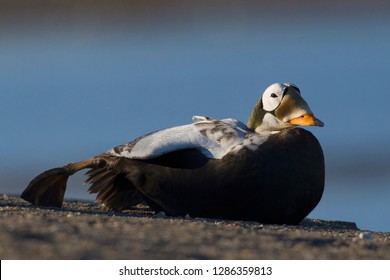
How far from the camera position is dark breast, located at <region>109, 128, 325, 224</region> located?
7.96 m

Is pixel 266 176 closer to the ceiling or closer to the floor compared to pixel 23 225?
closer to the ceiling

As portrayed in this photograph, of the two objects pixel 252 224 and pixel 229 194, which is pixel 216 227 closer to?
pixel 252 224

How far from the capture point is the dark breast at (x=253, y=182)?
26.1 ft

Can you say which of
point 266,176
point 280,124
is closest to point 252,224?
point 266,176

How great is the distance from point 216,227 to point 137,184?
75.0 inches

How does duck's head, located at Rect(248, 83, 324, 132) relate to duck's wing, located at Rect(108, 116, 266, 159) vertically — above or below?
above

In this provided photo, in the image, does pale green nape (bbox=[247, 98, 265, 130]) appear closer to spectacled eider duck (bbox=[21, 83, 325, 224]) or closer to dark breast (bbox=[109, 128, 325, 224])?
spectacled eider duck (bbox=[21, 83, 325, 224])

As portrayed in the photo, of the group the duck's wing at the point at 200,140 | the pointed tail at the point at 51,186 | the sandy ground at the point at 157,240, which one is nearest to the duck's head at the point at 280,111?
the duck's wing at the point at 200,140

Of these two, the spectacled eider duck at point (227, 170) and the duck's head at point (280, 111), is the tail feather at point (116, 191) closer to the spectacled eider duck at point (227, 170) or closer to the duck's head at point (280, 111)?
the spectacled eider duck at point (227, 170)

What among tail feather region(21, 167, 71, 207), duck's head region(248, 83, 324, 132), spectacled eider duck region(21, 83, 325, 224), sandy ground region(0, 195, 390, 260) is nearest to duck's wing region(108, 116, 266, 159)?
Result: spectacled eider duck region(21, 83, 325, 224)

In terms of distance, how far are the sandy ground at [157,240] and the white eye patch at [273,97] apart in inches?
60.0

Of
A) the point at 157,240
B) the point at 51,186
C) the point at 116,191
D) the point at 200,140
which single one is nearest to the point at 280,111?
the point at 200,140

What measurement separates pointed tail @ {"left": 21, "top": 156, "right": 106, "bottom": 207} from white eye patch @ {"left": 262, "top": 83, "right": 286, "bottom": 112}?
1354 mm

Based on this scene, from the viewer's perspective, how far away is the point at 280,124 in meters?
8.45
